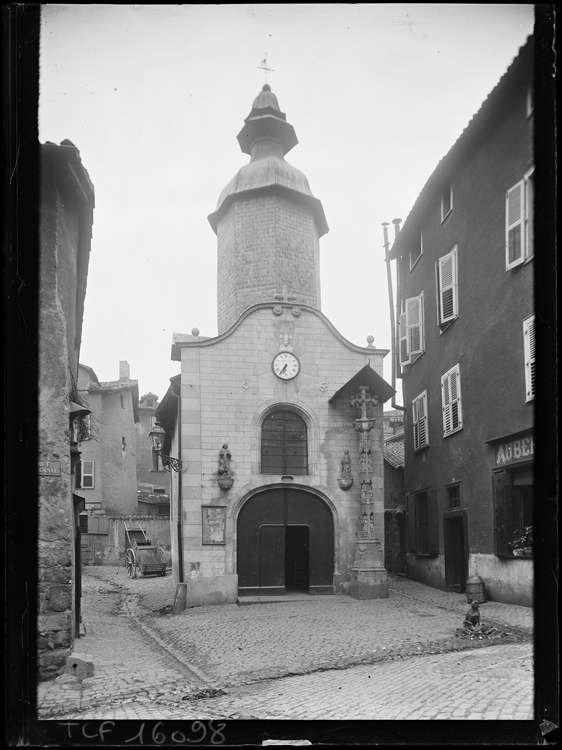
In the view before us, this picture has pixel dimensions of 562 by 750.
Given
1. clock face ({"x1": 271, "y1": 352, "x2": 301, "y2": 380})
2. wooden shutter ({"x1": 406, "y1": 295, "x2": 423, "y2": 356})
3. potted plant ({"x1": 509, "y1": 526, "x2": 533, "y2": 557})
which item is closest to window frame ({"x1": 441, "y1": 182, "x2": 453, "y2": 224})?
wooden shutter ({"x1": 406, "y1": 295, "x2": 423, "y2": 356})

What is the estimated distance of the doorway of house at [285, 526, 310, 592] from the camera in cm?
1961

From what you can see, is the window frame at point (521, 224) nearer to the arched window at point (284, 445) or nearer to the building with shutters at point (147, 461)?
the arched window at point (284, 445)

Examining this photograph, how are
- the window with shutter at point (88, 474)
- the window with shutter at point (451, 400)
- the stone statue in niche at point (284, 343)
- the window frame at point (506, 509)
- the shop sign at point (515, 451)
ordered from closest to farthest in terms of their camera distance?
the shop sign at point (515, 451)
the window frame at point (506, 509)
the window with shutter at point (451, 400)
the stone statue in niche at point (284, 343)
the window with shutter at point (88, 474)

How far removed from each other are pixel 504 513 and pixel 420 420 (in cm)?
581

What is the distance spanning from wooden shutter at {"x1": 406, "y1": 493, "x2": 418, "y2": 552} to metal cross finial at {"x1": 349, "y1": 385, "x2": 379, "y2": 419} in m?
3.77

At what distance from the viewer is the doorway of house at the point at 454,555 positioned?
58.9 feet

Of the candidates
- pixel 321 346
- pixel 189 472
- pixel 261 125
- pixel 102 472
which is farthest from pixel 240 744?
pixel 102 472

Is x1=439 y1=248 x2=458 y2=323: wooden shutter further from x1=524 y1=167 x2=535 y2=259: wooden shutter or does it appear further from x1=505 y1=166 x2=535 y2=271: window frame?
x1=524 y1=167 x2=535 y2=259: wooden shutter

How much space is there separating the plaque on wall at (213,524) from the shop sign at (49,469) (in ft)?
30.7

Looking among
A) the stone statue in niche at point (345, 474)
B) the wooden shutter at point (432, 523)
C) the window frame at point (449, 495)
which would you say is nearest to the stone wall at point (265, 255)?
the stone statue in niche at point (345, 474)

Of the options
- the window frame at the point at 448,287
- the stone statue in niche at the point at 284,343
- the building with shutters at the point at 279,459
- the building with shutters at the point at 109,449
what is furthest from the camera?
the building with shutters at the point at 109,449

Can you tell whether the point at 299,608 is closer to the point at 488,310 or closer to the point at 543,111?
the point at 488,310

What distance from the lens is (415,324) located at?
18.6 meters

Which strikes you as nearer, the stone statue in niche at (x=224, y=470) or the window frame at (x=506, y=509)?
the window frame at (x=506, y=509)
